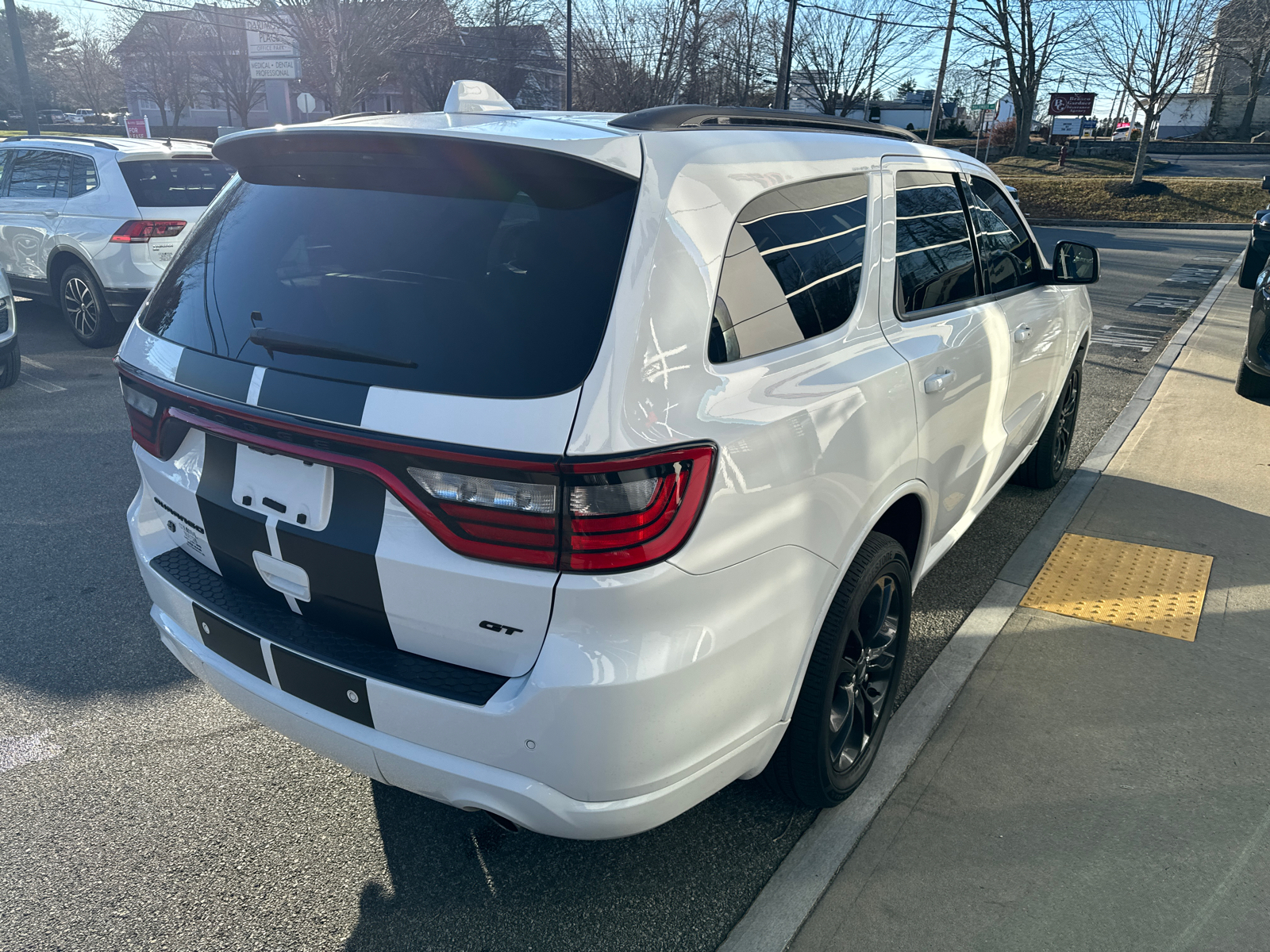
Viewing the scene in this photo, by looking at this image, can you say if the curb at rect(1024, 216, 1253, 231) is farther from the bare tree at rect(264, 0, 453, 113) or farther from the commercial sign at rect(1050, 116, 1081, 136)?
the commercial sign at rect(1050, 116, 1081, 136)

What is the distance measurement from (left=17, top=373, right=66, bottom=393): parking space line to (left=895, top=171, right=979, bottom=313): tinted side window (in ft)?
21.6

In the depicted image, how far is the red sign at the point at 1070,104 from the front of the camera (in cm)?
4444

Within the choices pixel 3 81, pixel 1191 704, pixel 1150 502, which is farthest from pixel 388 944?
pixel 3 81

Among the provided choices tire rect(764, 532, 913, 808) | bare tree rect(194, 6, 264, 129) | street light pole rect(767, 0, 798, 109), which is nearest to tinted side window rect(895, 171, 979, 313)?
tire rect(764, 532, 913, 808)

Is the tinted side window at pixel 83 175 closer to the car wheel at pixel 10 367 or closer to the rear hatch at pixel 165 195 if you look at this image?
the rear hatch at pixel 165 195

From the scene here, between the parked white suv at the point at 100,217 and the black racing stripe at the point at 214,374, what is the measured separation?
21.7ft

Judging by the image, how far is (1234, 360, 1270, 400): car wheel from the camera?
270 inches

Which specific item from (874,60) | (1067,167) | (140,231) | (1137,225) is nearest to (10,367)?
(140,231)

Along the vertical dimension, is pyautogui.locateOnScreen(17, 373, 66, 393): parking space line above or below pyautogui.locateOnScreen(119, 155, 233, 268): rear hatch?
below

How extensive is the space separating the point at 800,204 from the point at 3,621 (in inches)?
136

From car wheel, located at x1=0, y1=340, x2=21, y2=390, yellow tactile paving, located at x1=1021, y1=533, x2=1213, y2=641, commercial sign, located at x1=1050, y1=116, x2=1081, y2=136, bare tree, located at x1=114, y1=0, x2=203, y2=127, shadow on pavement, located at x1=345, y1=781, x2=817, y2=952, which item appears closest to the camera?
shadow on pavement, located at x1=345, y1=781, x2=817, y2=952

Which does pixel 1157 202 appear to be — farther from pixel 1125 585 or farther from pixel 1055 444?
pixel 1125 585

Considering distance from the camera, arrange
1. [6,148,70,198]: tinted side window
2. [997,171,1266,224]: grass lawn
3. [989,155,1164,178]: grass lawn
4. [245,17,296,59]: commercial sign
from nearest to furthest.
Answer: [6,148,70,198]: tinted side window < [997,171,1266,224]: grass lawn < [245,17,296,59]: commercial sign < [989,155,1164,178]: grass lawn

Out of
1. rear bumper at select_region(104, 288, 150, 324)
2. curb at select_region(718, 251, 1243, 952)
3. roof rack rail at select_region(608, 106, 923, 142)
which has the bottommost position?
curb at select_region(718, 251, 1243, 952)
